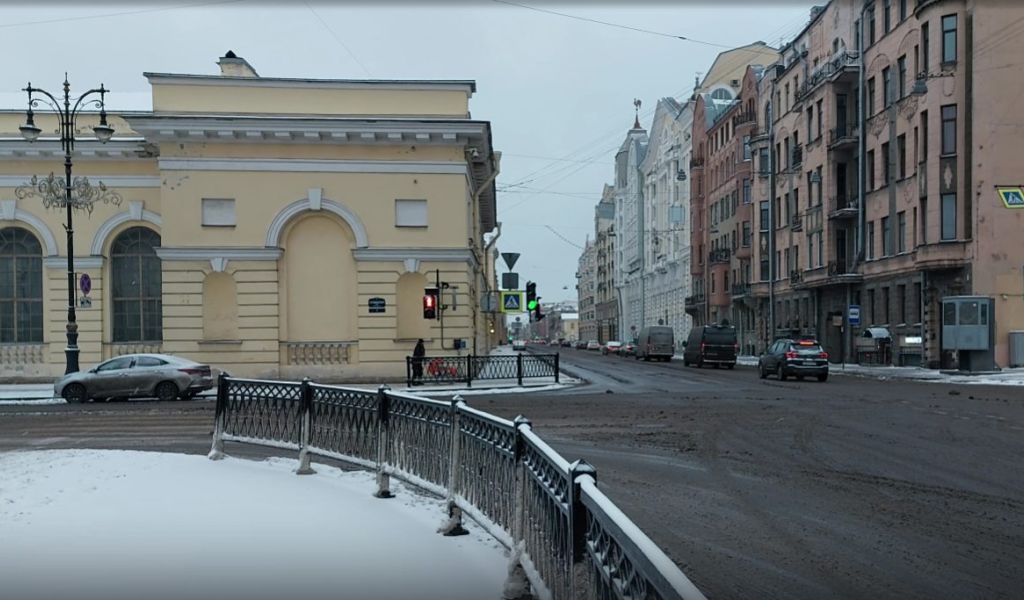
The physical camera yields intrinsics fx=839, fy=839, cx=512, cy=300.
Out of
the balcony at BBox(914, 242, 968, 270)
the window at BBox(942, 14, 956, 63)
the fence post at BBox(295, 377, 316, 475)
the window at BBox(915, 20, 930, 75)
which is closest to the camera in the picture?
the fence post at BBox(295, 377, 316, 475)

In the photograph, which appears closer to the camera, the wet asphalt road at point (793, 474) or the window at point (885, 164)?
the wet asphalt road at point (793, 474)

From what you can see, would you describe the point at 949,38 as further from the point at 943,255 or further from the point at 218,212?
the point at 218,212

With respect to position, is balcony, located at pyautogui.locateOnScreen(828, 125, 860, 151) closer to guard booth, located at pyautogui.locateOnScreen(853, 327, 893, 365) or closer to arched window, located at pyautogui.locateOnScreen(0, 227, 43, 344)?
guard booth, located at pyautogui.locateOnScreen(853, 327, 893, 365)

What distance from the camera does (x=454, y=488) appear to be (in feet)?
22.8

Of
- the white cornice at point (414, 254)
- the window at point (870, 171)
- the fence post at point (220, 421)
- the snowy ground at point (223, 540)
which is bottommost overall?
the snowy ground at point (223, 540)

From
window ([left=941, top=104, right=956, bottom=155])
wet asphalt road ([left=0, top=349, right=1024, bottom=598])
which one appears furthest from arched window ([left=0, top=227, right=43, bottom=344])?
window ([left=941, top=104, right=956, bottom=155])

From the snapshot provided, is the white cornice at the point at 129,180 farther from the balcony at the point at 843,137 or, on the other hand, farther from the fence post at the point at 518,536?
the balcony at the point at 843,137

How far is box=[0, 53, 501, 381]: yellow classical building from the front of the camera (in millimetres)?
28828

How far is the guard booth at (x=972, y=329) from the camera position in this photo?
32.4m

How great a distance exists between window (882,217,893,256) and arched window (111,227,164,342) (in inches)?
1308

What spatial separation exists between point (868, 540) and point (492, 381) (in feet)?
74.6

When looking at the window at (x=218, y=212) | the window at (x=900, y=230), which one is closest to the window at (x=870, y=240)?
the window at (x=900, y=230)

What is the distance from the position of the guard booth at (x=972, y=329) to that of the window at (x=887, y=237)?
846cm

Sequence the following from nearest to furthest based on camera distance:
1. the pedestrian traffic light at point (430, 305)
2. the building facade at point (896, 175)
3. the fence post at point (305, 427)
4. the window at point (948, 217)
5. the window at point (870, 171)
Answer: the fence post at point (305, 427)
the pedestrian traffic light at point (430, 305)
the building facade at point (896, 175)
the window at point (948, 217)
the window at point (870, 171)
